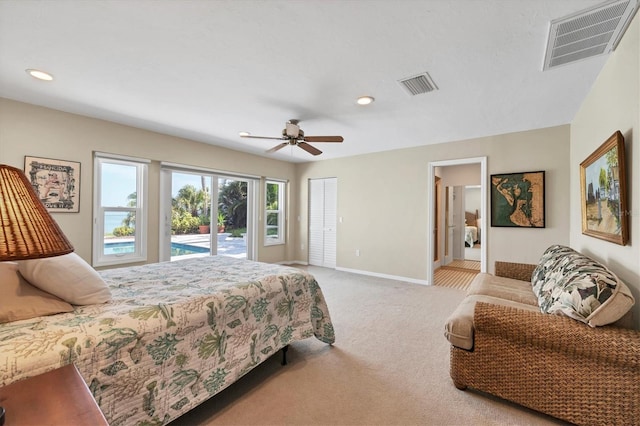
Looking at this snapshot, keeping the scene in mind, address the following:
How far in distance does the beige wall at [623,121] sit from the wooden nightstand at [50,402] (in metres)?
2.72

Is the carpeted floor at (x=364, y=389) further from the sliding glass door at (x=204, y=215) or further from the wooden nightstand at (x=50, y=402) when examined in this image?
the sliding glass door at (x=204, y=215)

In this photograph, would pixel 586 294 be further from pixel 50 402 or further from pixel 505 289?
pixel 50 402

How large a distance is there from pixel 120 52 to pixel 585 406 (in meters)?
3.84

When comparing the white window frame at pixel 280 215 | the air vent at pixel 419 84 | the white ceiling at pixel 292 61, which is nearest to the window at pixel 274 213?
the white window frame at pixel 280 215

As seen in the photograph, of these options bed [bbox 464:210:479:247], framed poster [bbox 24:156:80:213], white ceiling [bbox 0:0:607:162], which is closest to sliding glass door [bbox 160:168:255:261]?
framed poster [bbox 24:156:80:213]

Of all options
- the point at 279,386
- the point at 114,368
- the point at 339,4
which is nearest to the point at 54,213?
the point at 114,368

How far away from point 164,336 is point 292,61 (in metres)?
2.08

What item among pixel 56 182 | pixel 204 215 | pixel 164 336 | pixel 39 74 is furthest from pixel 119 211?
pixel 164 336

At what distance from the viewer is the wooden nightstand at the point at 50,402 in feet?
2.35

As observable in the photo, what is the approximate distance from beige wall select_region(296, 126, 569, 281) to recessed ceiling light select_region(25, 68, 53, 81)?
442 cm

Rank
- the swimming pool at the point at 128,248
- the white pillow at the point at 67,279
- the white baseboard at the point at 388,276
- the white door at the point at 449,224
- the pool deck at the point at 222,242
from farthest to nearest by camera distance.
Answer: the white door at the point at 449,224
the white baseboard at the point at 388,276
the pool deck at the point at 222,242
the swimming pool at the point at 128,248
the white pillow at the point at 67,279

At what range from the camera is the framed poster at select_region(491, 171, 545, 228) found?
3.67 m

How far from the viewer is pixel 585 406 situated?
152 centimetres

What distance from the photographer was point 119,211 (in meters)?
3.79
